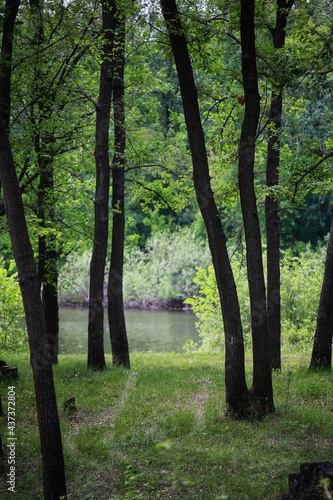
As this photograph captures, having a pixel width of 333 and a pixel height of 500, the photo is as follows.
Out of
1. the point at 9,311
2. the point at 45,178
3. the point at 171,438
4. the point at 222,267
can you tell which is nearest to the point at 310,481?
the point at 171,438

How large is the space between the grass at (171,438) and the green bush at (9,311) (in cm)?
539

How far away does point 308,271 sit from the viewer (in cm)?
2498

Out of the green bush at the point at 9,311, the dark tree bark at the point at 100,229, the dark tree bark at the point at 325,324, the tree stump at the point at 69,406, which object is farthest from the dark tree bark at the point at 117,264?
the dark tree bark at the point at 325,324

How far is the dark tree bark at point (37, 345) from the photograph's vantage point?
7.08 metres

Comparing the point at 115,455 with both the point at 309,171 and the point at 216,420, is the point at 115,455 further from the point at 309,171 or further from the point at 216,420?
the point at 309,171

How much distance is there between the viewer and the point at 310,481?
6.23 meters

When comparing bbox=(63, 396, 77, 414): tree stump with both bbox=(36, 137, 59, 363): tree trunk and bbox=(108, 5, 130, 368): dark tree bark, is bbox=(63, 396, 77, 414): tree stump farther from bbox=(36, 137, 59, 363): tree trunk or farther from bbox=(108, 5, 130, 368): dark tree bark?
bbox=(108, 5, 130, 368): dark tree bark

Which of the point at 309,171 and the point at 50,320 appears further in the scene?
the point at 50,320

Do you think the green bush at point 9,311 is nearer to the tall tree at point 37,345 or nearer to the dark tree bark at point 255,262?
the dark tree bark at point 255,262

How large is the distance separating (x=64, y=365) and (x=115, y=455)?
5813 millimetres

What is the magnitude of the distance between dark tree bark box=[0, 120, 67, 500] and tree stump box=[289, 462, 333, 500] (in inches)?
107

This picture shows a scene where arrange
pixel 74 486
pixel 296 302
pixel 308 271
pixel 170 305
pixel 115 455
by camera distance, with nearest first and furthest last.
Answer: pixel 74 486
pixel 115 455
pixel 296 302
pixel 308 271
pixel 170 305

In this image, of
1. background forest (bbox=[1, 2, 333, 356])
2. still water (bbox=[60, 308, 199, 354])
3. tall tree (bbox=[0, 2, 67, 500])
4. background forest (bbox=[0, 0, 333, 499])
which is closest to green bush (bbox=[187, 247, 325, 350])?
background forest (bbox=[1, 2, 333, 356])

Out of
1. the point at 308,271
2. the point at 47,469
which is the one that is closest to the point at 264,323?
the point at 47,469
